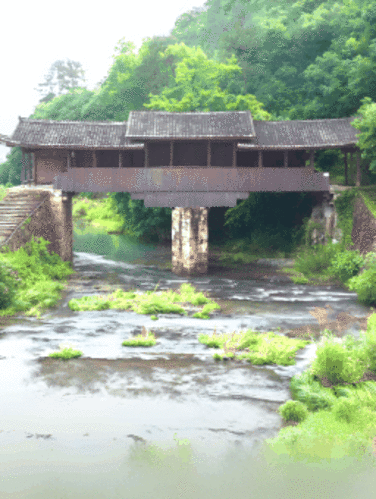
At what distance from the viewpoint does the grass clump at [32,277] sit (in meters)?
17.0

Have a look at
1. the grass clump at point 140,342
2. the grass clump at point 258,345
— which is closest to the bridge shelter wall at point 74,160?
the grass clump at point 140,342

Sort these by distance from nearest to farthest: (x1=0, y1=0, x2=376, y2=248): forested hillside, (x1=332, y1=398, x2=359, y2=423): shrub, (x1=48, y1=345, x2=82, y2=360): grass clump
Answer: (x1=332, y1=398, x2=359, y2=423): shrub < (x1=48, y1=345, x2=82, y2=360): grass clump < (x1=0, y1=0, x2=376, y2=248): forested hillside

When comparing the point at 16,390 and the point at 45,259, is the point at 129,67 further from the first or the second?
the point at 16,390

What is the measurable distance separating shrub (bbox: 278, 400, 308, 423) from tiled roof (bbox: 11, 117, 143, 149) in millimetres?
16013

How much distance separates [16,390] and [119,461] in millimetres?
3614

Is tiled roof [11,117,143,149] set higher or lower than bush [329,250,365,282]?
higher

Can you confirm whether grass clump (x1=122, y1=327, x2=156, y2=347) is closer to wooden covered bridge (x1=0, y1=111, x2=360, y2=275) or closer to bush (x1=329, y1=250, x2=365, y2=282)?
wooden covered bridge (x1=0, y1=111, x2=360, y2=275)

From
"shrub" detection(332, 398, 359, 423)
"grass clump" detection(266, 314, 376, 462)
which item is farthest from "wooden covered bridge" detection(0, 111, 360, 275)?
"shrub" detection(332, 398, 359, 423)

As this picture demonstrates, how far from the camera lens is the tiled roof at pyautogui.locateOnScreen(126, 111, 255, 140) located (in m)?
22.3

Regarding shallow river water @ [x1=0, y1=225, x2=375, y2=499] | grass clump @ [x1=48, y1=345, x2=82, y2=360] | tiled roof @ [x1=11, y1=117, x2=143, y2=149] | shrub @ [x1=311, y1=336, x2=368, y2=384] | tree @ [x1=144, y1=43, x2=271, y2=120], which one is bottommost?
shallow river water @ [x1=0, y1=225, x2=375, y2=499]

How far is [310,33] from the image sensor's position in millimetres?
32594

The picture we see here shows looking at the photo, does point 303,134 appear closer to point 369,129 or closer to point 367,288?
point 369,129

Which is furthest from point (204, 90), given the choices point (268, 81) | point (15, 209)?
point (15, 209)

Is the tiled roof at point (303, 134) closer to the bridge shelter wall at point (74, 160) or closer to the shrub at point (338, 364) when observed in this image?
the bridge shelter wall at point (74, 160)
